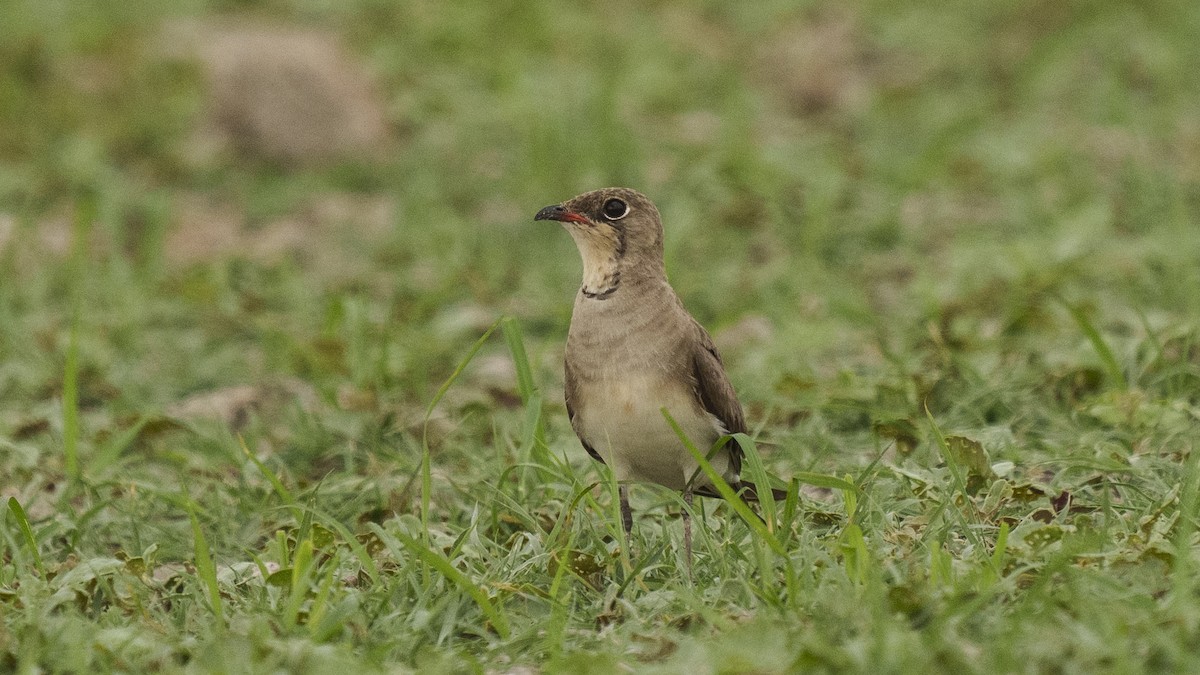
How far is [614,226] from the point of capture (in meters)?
4.54

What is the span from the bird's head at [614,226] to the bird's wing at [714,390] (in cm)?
27

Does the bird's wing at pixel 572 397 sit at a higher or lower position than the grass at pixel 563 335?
higher

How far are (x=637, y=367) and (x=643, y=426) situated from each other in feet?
0.52

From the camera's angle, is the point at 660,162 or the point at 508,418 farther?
the point at 660,162

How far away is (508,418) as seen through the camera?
5758 millimetres

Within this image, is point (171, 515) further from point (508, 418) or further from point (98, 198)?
point (98, 198)

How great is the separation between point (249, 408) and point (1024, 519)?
3138mm

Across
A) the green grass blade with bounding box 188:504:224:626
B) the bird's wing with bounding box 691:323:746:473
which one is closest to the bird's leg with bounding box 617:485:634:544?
the bird's wing with bounding box 691:323:746:473

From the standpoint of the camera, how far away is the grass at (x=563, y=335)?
12.1ft

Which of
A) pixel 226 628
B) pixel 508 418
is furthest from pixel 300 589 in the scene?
pixel 508 418

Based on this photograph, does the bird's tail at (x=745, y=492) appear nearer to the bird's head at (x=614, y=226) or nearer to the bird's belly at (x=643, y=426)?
the bird's belly at (x=643, y=426)

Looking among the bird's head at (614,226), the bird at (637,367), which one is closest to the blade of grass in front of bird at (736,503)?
the bird at (637,367)

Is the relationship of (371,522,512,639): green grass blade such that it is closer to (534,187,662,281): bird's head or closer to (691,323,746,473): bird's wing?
(691,323,746,473): bird's wing

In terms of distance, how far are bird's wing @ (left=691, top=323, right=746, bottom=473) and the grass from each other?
26cm
